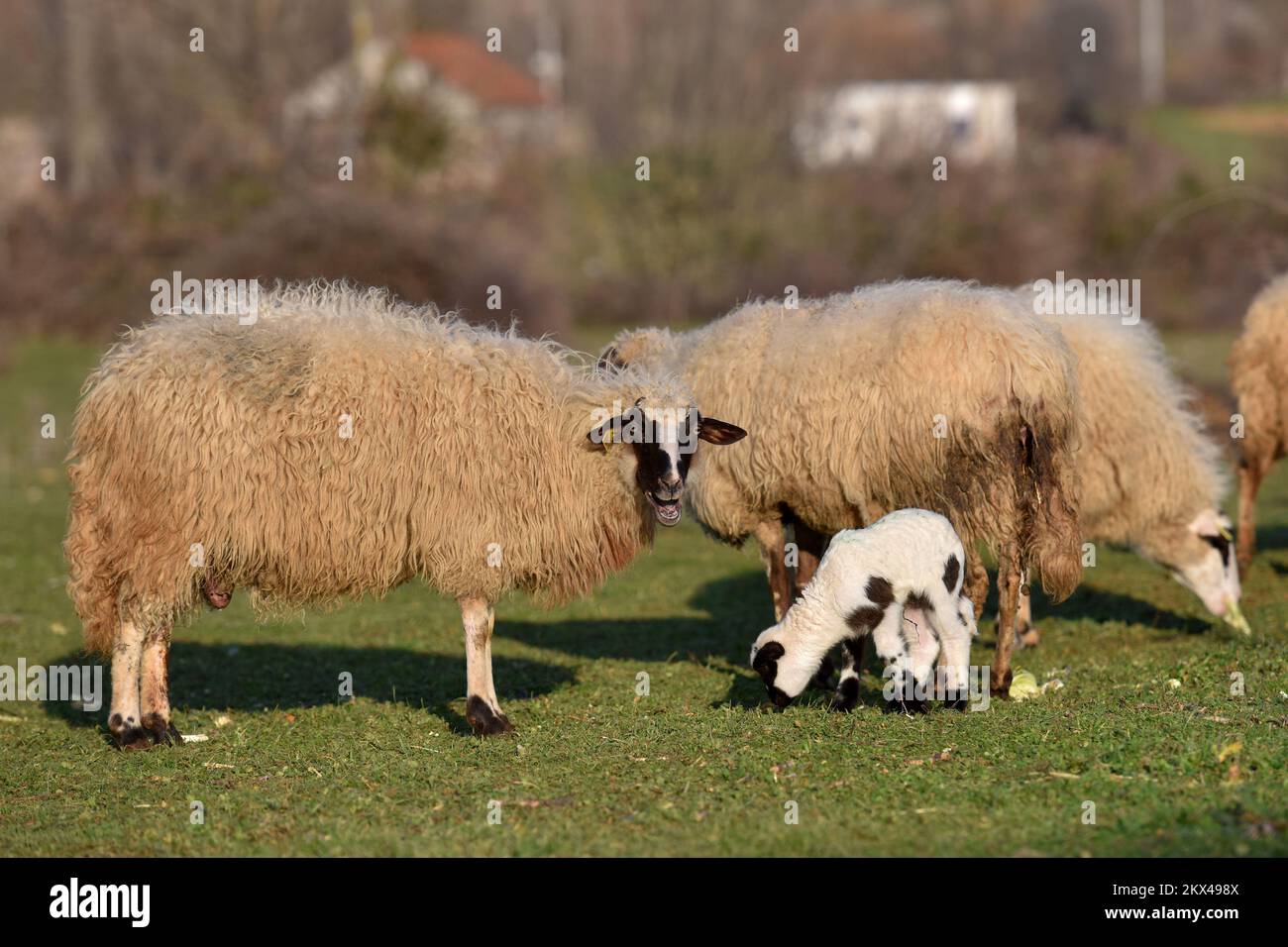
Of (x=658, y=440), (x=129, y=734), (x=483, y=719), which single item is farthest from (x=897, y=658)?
(x=129, y=734)

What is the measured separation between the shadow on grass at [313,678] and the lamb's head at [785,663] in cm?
166

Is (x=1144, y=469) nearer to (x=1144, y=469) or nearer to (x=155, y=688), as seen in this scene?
(x=1144, y=469)

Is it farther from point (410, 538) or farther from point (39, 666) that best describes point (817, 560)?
point (39, 666)

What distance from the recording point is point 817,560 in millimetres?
9797

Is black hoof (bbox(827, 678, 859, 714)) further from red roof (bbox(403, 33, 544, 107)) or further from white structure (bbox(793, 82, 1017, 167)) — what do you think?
red roof (bbox(403, 33, 544, 107))

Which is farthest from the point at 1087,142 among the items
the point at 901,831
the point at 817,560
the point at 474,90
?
the point at 901,831

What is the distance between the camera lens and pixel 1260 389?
1240 cm

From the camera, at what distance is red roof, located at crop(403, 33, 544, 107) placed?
63.0m

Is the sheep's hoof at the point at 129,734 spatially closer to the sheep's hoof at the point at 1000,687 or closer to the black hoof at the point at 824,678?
the black hoof at the point at 824,678

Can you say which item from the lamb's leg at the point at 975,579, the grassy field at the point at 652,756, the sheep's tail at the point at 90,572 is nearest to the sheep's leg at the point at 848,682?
the grassy field at the point at 652,756

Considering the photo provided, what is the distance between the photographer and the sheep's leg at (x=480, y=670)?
7.93 metres

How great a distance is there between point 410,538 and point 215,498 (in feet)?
3.34

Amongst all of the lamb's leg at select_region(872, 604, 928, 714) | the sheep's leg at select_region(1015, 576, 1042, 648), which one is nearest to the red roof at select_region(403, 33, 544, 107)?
the sheep's leg at select_region(1015, 576, 1042, 648)

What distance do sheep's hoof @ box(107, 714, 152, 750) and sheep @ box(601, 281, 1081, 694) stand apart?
3.69 meters
